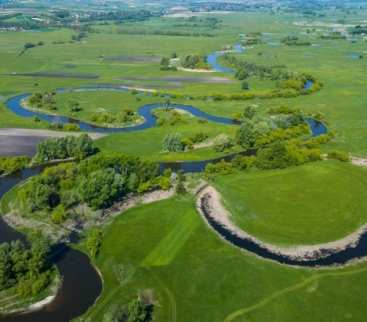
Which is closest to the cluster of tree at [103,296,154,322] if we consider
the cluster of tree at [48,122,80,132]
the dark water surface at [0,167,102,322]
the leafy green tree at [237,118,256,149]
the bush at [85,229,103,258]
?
the dark water surface at [0,167,102,322]

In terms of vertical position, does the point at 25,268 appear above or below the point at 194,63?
above

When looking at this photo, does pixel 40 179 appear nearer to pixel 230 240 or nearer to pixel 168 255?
pixel 168 255

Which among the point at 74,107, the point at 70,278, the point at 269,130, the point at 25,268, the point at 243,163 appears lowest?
the point at 74,107

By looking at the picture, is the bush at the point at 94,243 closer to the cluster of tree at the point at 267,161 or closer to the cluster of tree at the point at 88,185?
the cluster of tree at the point at 88,185

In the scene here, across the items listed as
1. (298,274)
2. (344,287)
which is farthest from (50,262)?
(344,287)

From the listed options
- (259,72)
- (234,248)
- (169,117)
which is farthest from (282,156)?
(259,72)

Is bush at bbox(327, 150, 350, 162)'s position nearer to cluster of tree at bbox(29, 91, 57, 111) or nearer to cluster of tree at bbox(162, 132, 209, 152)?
cluster of tree at bbox(162, 132, 209, 152)

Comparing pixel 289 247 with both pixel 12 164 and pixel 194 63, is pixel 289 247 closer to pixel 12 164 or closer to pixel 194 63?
pixel 12 164
